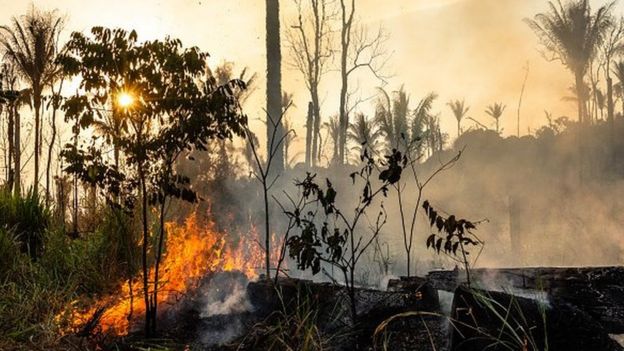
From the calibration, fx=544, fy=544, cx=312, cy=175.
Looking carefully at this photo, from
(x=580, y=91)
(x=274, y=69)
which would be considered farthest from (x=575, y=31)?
(x=274, y=69)

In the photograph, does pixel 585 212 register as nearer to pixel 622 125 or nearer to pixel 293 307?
pixel 622 125

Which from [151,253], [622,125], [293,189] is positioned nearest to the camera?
[151,253]

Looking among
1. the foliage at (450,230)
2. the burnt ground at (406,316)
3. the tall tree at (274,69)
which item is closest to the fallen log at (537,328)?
the burnt ground at (406,316)

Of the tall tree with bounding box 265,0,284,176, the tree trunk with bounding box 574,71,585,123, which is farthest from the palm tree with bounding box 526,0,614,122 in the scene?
the tall tree with bounding box 265,0,284,176

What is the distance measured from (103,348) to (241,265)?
5.75 m

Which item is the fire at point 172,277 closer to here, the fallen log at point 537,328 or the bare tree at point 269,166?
the bare tree at point 269,166

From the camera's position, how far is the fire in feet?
20.0

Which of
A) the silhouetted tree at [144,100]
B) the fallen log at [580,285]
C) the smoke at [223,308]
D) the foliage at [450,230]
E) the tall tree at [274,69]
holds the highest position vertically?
the tall tree at [274,69]

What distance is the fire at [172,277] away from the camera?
6.09m

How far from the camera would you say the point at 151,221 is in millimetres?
8492

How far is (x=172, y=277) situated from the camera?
729 cm

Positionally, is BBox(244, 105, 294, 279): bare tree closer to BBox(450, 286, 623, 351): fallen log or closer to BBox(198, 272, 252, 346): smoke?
BBox(198, 272, 252, 346): smoke

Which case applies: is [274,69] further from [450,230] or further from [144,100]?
[450,230]

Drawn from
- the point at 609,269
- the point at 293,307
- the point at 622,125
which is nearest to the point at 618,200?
the point at 622,125
